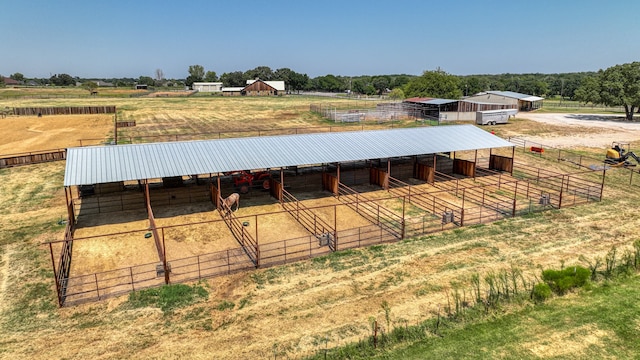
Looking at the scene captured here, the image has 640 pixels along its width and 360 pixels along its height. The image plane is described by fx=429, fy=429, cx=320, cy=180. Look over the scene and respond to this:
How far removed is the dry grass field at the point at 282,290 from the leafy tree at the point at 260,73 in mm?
166227

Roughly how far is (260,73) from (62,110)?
123795 mm

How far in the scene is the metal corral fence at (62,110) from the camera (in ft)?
226

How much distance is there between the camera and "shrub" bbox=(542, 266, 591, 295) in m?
16.0

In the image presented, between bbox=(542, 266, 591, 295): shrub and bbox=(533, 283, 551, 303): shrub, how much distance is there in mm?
755

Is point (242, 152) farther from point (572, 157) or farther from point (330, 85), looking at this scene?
point (330, 85)

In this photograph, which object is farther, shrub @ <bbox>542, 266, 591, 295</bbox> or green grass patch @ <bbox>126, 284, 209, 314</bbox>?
shrub @ <bbox>542, 266, 591, 295</bbox>

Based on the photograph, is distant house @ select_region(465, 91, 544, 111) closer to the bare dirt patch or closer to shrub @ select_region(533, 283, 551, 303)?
the bare dirt patch

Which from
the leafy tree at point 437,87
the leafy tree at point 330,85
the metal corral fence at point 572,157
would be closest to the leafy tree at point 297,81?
the leafy tree at point 330,85

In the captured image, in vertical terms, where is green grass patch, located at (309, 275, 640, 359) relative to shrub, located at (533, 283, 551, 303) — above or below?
below

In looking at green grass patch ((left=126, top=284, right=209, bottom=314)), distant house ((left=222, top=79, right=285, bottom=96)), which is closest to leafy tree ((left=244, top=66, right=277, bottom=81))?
distant house ((left=222, top=79, right=285, bottom=96))

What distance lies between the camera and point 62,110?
7169 centimetres

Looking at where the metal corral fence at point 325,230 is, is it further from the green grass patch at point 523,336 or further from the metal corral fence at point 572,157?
the green grass patch at point 523,336

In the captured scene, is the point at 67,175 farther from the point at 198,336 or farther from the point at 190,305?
the point at 198,336

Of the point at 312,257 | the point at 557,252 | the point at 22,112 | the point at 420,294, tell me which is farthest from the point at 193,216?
the point at 22,112
